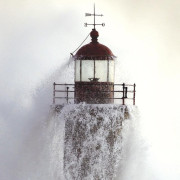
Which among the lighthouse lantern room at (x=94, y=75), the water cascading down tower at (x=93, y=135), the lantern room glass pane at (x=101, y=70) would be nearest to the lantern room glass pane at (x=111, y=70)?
the lighthouse lantern room at (x=94, y=75)

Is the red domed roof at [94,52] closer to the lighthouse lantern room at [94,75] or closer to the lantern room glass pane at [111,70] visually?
the lighthouse lantern room at [94,75]

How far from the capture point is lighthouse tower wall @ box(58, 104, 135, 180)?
54.2 feet

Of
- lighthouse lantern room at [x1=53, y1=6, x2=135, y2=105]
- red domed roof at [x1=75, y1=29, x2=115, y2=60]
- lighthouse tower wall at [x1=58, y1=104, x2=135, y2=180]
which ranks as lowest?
lighthouse tower wall at [x1=58, y1=104, x2=135, y2=180]

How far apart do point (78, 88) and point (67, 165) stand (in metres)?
1.80

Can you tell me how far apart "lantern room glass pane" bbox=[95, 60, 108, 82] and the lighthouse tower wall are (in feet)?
3.19

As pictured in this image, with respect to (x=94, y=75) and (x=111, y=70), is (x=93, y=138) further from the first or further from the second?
(x=111, y=70)

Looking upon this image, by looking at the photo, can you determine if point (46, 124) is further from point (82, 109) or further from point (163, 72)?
point (163, 72)

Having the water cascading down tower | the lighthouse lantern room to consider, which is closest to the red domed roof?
the lighthouse lantern room

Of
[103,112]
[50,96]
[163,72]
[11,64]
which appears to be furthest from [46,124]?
[163,72]

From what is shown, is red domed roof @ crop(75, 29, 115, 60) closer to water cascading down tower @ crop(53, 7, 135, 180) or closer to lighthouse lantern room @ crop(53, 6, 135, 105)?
lighthouse lantern room @ crop(53, 6, 135, 105)

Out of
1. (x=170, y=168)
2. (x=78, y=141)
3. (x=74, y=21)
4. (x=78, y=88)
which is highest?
(x=74, y=21)

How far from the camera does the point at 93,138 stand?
16.6 metres

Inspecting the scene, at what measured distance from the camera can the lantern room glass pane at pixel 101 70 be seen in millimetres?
17250

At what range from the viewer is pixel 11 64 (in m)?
24.6
